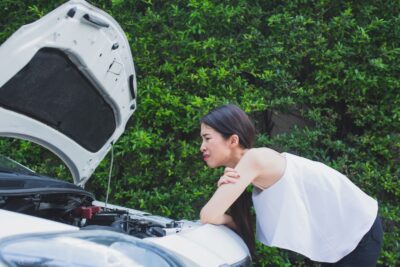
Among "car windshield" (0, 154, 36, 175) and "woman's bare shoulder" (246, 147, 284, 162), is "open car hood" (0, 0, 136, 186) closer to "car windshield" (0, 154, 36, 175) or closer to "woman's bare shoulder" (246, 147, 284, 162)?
"car windshield" (0, 154, 36, 175)

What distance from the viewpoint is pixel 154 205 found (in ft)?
16.4

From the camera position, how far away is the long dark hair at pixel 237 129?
3.12 meters

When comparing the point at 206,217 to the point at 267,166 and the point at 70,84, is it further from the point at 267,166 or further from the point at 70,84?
the point at 70,84

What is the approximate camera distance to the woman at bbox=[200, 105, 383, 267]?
2955 mm

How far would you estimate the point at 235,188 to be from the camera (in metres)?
2.91

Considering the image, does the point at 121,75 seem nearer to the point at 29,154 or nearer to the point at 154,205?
the point at 154,205

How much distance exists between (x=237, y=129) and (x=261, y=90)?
207 centimetres

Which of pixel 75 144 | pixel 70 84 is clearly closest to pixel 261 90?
pixel 75 144

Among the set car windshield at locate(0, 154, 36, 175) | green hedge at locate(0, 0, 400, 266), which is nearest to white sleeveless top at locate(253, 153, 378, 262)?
car windshield at locate(0, 154, 36, 175)

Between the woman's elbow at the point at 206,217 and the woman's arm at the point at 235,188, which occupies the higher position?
the woman's arm at the point at 235,188

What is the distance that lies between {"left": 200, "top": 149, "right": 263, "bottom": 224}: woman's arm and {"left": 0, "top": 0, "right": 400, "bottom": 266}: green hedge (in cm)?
195

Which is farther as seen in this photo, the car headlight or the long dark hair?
the long dark hair

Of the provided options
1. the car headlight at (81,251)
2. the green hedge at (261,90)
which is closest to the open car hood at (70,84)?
the car headlight at (81,251)

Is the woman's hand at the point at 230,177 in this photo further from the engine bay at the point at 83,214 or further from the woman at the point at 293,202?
the engine bay at the point at 83,214
